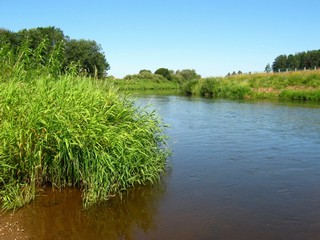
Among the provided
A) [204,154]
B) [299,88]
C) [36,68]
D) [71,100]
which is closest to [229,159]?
[204,154]

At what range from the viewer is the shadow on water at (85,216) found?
6297 millimetres

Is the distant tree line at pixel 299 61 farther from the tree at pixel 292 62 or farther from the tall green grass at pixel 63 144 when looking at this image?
the tall green grass at pixel 63 144

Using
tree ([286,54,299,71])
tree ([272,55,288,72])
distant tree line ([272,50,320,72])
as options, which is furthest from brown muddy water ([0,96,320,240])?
tree ([272,55,288,72])

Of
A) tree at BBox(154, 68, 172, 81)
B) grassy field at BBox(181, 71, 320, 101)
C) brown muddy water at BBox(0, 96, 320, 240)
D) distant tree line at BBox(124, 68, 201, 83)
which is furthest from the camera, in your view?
tree at BBox(154, 68, 172, 81)

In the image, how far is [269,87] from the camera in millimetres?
46906

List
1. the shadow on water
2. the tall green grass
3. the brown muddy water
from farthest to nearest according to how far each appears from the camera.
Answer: the tall green grass
the brown muddy water
the shadow on water

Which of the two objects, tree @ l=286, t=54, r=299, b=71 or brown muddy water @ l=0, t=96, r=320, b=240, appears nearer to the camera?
brown muddy water @ l=0, t=96, r=320, b=240

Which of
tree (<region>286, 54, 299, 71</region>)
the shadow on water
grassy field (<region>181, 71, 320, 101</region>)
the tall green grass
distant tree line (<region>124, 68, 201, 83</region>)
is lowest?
the shadow on water

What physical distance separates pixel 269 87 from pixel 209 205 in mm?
42324

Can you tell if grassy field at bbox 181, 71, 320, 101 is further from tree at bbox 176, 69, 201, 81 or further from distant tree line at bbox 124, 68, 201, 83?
tree at bbox 176, 69, 201, 81

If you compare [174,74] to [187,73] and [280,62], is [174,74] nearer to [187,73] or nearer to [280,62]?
[187,73]

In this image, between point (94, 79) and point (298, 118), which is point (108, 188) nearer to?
point (94, 79)

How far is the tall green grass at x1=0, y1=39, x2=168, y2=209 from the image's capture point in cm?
722

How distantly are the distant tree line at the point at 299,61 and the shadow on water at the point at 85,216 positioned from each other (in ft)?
285
